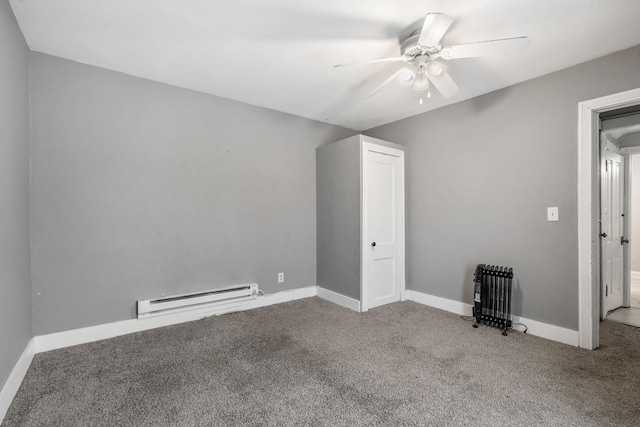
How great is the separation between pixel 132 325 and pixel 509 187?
3.94m

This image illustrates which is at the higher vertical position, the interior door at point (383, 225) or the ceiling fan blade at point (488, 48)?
the ceiling fan blade at point (488, 48)

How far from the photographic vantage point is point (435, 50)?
2037 mm

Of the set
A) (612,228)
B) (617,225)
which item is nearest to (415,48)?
(612,228)

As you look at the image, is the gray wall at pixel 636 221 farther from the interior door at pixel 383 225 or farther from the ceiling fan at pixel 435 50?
the ceiling fan at pixel 435 50

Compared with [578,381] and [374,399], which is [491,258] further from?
[374,399]

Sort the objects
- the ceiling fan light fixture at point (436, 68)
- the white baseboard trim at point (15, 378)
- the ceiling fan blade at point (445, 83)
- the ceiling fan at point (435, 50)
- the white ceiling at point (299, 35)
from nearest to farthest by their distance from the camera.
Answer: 1. the white baseboard trim at point (15, 378)
2. the ceiling fan at point (435, 50)
3. the white ceiling at point (299, 35)
4. the ceiling fan light fixture at point (436, 68)
5. the ceiling fan blade at point (445, 83)

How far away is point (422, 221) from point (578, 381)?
2090mm

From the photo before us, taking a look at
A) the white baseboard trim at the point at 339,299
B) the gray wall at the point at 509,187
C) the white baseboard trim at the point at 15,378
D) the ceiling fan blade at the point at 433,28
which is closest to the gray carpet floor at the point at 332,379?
the white baseboard trim at the point at 15,378

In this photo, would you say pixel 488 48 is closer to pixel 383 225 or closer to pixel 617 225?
pixel 383 225

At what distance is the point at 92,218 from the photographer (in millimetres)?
2533

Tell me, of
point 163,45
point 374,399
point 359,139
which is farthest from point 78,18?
point 374,399

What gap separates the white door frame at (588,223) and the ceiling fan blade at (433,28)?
5.31 ft

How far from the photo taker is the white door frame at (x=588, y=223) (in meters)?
2.39

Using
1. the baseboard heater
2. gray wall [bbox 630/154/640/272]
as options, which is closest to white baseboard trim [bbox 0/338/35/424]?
the baseboard heater
